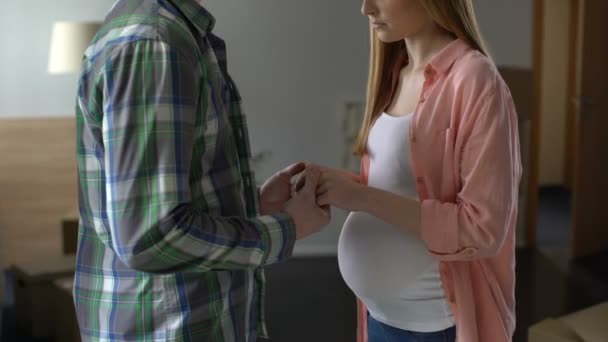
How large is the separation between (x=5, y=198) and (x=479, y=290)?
356 centimetres

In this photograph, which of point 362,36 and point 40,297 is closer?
point 40,297

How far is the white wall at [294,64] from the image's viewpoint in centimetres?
455

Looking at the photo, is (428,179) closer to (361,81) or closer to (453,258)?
(453,258)

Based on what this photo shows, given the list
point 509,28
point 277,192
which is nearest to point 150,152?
point 277,192

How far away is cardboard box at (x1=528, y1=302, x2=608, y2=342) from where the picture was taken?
2123 mm

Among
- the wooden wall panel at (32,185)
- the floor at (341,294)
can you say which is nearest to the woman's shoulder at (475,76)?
the floor at (341,294)

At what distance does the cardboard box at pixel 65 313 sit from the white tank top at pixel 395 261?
6.66ft

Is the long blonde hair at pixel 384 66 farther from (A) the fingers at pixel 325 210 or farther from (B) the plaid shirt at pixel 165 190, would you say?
(B) the plaid shirt at pixel 165 190

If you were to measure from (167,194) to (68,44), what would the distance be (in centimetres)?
337

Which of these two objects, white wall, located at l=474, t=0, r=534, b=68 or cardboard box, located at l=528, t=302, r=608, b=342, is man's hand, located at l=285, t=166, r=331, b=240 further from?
white wall, located at l=474, t=0, r=534, b=68

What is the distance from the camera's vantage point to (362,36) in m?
4.77

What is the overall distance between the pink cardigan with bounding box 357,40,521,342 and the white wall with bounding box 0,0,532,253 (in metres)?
3.40

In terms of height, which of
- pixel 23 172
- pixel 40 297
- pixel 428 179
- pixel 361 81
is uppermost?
pixel 428 179

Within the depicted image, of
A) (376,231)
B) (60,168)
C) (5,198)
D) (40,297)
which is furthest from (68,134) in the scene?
(376,231)
